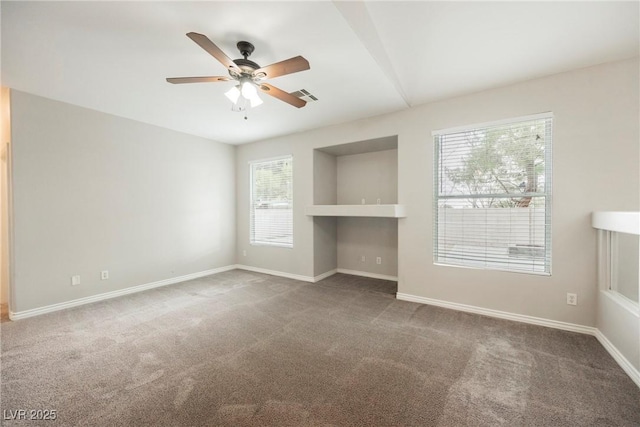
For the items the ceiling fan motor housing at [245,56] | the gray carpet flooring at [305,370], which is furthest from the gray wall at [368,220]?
the ceiling fan motor housing at [245,56]

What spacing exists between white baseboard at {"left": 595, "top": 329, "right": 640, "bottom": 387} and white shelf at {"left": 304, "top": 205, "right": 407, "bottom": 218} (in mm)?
2288

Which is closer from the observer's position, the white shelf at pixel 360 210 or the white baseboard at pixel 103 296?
the white baseboard at pixel 103 296

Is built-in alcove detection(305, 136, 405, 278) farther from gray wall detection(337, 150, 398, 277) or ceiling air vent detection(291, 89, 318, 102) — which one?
ceiling air vent detection(291, 89, 318, 102)

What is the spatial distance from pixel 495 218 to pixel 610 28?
1944 mm

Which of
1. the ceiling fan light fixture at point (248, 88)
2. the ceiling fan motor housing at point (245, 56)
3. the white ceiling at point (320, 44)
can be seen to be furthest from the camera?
the ceiling fan light fixture at point (248, 88)

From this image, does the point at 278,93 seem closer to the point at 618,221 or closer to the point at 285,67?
the point at 285,67

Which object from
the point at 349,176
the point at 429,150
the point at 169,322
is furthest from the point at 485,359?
the point at 349,176

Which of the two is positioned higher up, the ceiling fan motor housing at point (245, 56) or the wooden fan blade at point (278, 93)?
the ceiling fan motor housing at point (245, 56)

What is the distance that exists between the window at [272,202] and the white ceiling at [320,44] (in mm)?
1984

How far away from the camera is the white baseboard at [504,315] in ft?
9.06

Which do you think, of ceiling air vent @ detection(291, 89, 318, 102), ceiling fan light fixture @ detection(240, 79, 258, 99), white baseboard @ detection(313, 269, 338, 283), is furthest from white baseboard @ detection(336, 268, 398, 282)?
ceiling fan light fixture @ detection(240, 79, 258, 99)

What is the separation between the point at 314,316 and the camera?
10.6ft

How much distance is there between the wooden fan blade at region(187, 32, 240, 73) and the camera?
175 centimetres

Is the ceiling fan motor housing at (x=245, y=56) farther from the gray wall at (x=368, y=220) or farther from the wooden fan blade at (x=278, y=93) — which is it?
the gray wall at (x=368, y=220)
